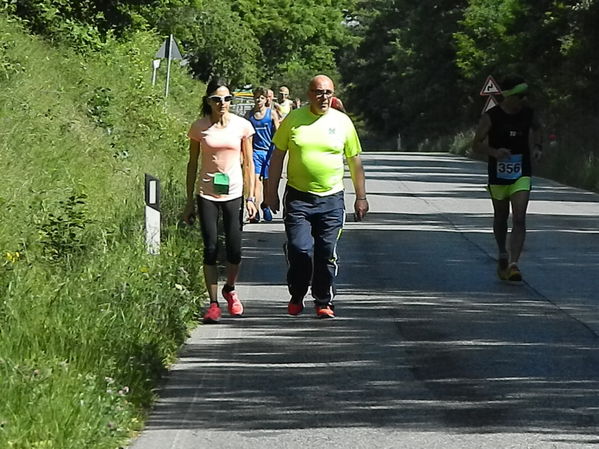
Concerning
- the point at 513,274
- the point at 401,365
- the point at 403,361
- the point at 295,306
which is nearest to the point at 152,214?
the point at 295,306

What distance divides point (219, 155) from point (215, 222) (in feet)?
1.78

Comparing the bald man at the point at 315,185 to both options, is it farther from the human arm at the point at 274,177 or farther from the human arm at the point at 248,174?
the human arm at the point at 248,174

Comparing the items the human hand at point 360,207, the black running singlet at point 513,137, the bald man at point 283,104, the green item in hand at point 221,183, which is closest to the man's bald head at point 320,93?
the human hand at point 360,207

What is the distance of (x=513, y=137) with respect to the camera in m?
14.3

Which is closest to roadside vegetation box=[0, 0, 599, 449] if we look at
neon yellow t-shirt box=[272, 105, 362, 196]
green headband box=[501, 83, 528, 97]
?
neon yellow t-shirt box=[272, 105, 362, 196]

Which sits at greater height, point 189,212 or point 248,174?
point 248,174

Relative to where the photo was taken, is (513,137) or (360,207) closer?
(360,207)

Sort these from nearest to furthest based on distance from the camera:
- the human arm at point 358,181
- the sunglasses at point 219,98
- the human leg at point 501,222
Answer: the sunglasses at point 219,98 → the human arm at point 358,181 → the human leg at point 501,222

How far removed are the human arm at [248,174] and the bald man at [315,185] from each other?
216mm

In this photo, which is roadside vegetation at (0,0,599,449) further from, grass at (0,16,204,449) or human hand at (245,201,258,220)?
human hand at (245,201,258,220)

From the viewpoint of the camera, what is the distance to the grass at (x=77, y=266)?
24.8 ft

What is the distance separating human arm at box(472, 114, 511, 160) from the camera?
1424cm

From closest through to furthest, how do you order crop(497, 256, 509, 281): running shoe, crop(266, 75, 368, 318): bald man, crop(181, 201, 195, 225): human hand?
1. crop(266, 75, 368, 318): bald man
2. crop(181, 201, 195, 225): human hand
3. crop(497, 256, 509, 281): running shoe

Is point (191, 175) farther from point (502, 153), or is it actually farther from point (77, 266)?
point (502, 153)
